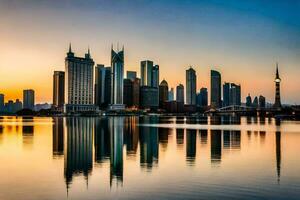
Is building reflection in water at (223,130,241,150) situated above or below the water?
above

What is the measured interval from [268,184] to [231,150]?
874 inches

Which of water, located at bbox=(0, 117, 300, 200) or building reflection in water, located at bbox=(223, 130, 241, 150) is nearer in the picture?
water, located at bbox=(0, 117, 300, 200)

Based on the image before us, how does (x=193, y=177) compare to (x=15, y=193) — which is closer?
(x=15, y=193)

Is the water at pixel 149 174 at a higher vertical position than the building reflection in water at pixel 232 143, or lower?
lower

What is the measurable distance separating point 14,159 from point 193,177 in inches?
809

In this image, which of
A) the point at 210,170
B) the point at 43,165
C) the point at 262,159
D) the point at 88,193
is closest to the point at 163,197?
the point at 88,193

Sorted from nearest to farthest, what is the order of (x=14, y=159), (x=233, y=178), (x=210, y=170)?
1. (x=233, y=178)
2. (x=210, y=170)
3. (x=14, y=159)

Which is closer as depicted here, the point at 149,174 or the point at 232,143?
the point at 149,174

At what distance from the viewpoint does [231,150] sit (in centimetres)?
4841

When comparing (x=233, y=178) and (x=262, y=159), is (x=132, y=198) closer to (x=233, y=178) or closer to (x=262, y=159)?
(x=233, y=178)

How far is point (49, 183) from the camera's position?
26891mm

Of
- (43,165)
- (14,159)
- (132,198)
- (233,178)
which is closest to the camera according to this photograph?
(132,198)

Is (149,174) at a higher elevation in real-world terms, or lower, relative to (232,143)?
lower

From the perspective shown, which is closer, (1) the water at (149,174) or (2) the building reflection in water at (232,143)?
(1) the water at (149,174)
